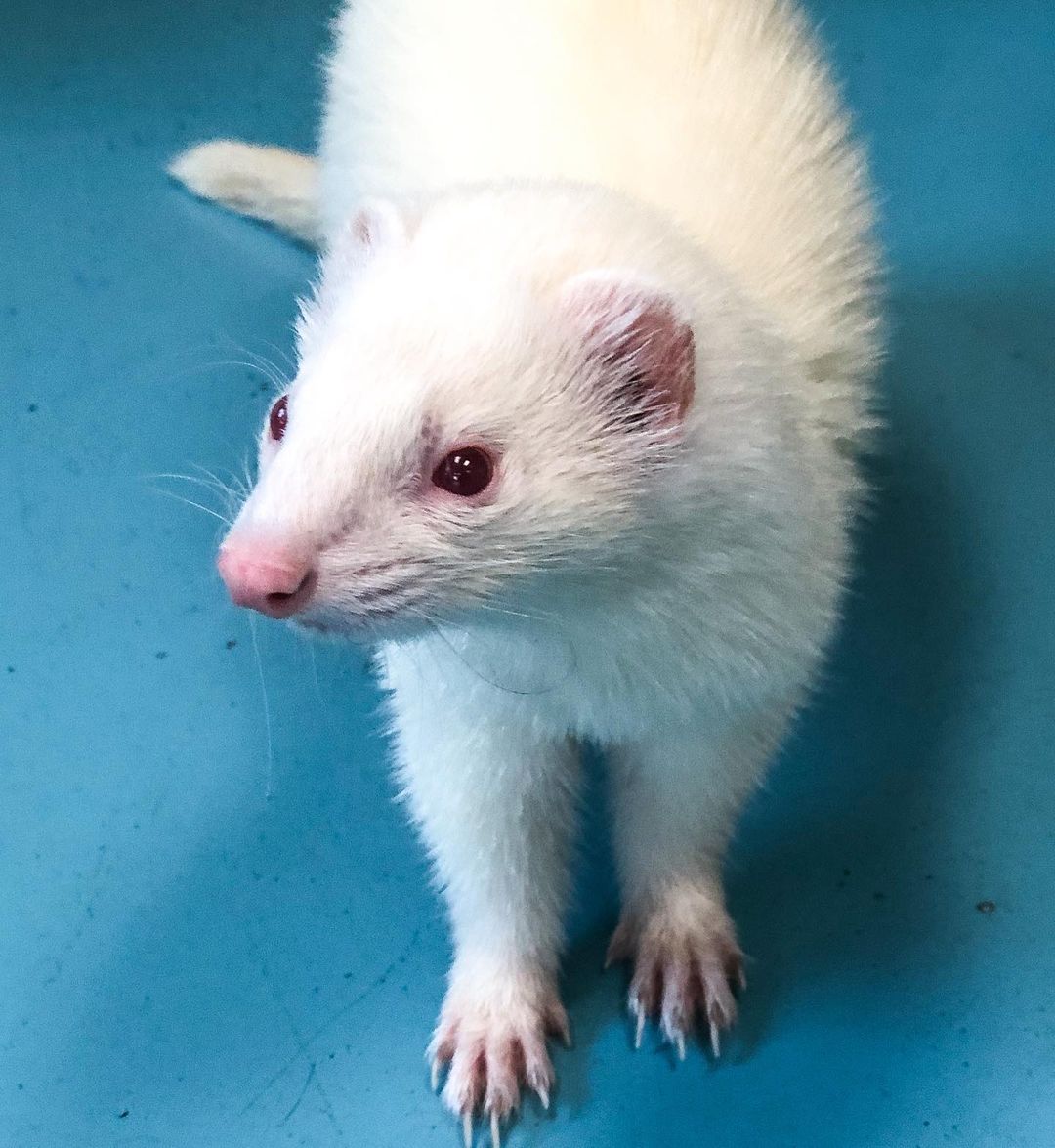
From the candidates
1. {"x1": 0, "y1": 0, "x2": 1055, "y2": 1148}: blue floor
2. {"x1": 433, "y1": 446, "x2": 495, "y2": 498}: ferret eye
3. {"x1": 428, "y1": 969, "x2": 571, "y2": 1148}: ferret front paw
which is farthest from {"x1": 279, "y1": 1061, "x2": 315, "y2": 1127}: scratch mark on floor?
{"x1": 433, "y1": 446, "x2": 495, "y2": 498}: ferret eye

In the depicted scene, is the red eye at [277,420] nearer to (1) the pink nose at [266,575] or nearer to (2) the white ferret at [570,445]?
(2) the white ferret at [570,445]

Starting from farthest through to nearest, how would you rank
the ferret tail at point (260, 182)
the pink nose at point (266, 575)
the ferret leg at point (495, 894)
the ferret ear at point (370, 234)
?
the ferret tail at point (260, 182), the ferret leg at point (495, 894), the ferret ear at point (370, 234), the pink nose at point (266, 575)

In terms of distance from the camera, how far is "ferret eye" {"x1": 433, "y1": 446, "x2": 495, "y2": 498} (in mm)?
785

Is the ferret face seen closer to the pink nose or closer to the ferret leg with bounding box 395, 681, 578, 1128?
the pink nose

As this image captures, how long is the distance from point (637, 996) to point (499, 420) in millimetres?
818

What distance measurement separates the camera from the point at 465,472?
0.79 m

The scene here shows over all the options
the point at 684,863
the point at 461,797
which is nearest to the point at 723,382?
the point at 461,797

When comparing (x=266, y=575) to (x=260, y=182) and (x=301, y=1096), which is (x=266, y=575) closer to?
(x=301, y=1096)

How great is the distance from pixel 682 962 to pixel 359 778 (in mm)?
453

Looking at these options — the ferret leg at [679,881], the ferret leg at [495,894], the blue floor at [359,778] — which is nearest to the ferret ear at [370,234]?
the ferret leg at [495,894]

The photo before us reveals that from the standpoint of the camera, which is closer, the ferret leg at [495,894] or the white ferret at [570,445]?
the white ferret at [570,445]

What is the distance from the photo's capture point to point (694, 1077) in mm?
1328

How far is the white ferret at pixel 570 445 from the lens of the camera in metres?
0.79

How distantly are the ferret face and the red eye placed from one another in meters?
0.03
